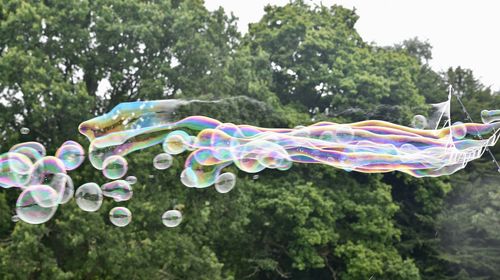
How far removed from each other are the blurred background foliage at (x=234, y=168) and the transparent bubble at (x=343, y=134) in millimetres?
4437

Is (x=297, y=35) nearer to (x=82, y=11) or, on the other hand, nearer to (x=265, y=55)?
(x=265, y=55)

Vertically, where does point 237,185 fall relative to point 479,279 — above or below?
above

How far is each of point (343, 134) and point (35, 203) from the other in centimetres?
420

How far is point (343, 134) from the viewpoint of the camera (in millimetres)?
9367

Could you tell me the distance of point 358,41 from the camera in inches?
922

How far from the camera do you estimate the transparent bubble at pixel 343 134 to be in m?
9.28

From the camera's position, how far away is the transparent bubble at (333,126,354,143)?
30.4 feet

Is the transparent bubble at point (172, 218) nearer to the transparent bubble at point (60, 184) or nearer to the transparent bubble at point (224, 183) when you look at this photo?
the transparent bubble at point (224, 183)

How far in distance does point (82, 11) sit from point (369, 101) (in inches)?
355

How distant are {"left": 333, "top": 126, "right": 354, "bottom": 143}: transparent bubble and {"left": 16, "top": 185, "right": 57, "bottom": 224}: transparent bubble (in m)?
3.84

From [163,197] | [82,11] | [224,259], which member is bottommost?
[224,259]

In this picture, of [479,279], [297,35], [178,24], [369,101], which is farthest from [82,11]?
[479,279]

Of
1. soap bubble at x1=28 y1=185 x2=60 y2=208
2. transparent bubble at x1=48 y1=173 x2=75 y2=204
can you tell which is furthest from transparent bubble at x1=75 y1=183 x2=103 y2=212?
soap bubble at x1=28 y1=185 x2=60 y2=208

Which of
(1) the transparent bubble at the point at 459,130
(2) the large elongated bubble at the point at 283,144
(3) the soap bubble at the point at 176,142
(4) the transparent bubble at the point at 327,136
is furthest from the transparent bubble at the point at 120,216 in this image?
(1) the transparent bubble at the point at 459,130
